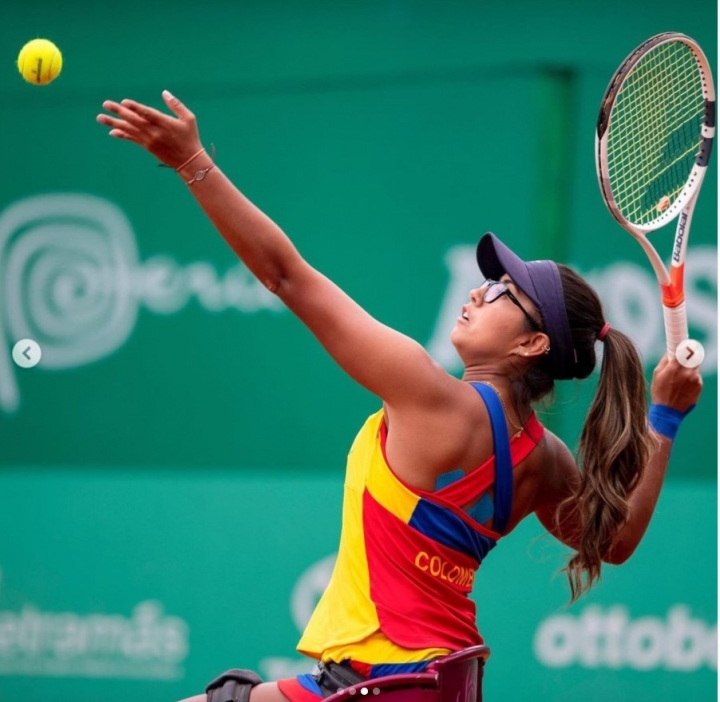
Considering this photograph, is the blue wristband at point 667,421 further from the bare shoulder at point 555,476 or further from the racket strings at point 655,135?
the racket strings at point 655,135

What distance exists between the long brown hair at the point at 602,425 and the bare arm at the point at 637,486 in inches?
2.0

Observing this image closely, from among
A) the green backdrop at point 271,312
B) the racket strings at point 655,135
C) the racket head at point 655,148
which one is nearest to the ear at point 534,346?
the racket head at point 655,148

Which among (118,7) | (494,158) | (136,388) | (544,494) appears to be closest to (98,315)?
(136,388)

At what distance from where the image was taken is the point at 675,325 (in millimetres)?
3707

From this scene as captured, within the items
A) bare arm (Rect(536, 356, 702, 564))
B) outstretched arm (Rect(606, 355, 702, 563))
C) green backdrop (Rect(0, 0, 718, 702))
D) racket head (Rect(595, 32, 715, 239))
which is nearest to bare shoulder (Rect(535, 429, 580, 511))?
bare arm (Rect(536, 356, 702, 564))

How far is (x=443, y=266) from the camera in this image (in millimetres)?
6059

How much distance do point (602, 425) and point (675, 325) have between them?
48 cm

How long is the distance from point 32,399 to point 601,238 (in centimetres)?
265

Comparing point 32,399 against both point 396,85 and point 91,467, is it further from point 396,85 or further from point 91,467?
point 396,85

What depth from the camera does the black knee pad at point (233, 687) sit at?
3180 mm

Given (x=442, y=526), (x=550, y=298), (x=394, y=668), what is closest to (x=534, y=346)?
(x=550, y=298)

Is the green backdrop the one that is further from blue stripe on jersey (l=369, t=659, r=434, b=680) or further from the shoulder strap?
blue stripe on jersey (l=369, t=659, r=434, b=680)

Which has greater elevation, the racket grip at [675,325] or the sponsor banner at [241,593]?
the racket grip at [675,325]

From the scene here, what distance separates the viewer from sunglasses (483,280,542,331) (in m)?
3.35
